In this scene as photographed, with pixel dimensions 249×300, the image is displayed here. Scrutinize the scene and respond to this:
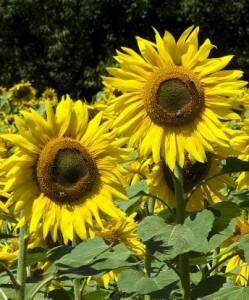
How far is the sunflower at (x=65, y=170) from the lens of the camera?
252 cm

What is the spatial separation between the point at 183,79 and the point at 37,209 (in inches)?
23.7

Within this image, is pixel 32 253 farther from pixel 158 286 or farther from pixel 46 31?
pixel 46 31

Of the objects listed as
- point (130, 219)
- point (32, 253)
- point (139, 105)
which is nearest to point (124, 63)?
point (139, 105)

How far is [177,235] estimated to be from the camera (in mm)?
2189

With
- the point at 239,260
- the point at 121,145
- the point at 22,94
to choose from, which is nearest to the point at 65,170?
the point at 121,145

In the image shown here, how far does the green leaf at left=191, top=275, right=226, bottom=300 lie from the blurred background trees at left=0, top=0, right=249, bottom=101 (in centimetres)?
2038

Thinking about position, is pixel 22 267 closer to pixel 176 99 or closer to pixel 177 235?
pixel 177 235

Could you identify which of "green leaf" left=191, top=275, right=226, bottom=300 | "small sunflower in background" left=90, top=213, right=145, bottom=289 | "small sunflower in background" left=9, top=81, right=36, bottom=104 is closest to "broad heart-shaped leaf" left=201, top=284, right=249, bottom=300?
"green leaf" left=191, top=275, right=226, bottom=300

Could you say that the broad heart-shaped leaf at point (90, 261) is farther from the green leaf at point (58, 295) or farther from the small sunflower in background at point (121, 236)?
the small sunflower in background at point (121, 236)

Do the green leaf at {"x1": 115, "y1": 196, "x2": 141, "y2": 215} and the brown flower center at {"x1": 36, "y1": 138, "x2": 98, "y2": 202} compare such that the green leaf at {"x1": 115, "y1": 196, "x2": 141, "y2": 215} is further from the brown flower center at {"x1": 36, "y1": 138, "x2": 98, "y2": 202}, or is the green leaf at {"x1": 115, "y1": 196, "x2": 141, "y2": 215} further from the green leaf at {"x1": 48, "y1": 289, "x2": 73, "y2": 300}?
the green leaf at {"x1": 48, "y1": 289, "x2": 73, "y2": 300}

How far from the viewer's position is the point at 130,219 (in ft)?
10.9

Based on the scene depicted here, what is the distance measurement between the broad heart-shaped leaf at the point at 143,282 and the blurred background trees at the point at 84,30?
20.2 m

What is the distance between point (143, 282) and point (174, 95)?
0.60m

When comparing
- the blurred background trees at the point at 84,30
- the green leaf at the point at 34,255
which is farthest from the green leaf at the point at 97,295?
the blurred background trees at the point at 84,30
